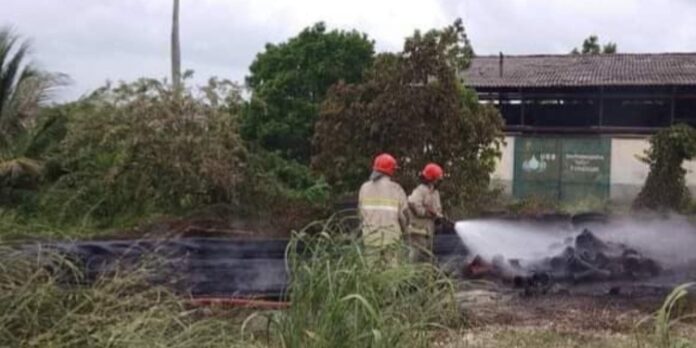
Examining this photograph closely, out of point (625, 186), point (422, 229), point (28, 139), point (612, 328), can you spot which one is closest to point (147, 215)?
point (28, 139)

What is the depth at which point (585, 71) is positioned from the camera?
107 ft

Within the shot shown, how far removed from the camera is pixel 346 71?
33781 mm

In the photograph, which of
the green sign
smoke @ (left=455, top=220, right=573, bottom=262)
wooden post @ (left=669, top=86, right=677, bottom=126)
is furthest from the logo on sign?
smoke @ (left=455, top=220, right=573, bottom=262)

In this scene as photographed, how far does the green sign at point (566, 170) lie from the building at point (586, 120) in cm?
3

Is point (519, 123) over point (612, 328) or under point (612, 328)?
over

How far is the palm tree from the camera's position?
17359mm

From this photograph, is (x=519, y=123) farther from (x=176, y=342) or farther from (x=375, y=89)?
(x=176, y=342)

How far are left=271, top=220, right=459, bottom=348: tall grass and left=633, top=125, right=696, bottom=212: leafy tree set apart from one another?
2011cm

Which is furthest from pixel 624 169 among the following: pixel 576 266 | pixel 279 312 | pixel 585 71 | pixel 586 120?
pixel 279 312

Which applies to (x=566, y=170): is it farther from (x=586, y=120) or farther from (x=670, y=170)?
(x=670, y=170)

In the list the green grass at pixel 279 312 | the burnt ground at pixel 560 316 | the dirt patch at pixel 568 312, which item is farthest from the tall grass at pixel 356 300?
the dirt patch at pixel 568 312

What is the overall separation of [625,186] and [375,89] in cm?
1578

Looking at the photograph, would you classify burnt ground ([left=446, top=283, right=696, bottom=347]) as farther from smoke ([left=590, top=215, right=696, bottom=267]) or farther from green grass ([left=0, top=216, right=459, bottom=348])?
green grass ([left=0, top=216, right=459, bottom=348])

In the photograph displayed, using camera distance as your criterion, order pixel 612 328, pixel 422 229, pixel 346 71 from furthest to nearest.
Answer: pixel 346 71, pixel 422 229, pixel 612 328
